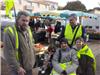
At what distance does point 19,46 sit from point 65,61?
1813mm

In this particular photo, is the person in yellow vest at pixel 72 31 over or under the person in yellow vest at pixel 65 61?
over

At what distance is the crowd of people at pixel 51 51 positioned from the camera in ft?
14.8

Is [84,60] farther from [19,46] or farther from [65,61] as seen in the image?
[19,46]

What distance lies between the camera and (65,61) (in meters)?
6.23

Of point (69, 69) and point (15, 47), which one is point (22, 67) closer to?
point (15, 47)

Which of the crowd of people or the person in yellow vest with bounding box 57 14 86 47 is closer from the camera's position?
the crowd of people

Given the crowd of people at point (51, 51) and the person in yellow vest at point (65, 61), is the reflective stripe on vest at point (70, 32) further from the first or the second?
the person in yellow vest at point (65, 61)

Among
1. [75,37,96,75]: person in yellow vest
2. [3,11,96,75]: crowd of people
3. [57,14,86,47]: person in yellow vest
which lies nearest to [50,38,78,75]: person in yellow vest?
[3,11,96,75]: crowd of people

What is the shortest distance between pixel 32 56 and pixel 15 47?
33 cm

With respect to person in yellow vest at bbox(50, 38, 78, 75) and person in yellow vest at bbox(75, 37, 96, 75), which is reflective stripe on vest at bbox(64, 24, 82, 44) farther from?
person in yellow vest at bbox(50, 38, 78, 75)

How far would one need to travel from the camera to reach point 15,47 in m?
4.52

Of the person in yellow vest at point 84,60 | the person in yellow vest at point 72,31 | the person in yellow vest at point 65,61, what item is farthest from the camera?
the person in yellow vest at point 72,31

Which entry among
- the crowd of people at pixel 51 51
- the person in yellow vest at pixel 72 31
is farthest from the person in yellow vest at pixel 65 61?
the person in yellow vest at pixel 72 31

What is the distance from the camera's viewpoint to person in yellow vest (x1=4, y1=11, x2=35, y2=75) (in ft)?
14.7
